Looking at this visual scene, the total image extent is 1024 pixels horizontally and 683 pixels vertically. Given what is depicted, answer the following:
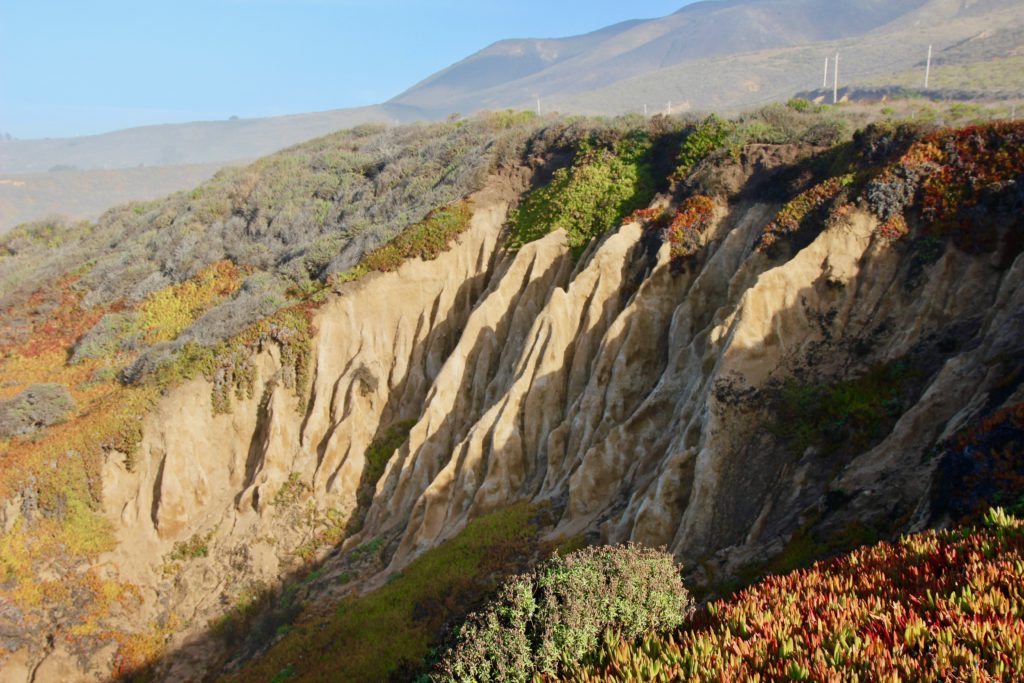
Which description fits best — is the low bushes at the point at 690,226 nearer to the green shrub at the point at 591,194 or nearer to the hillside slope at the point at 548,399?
the hillside slope at the point at 548,399

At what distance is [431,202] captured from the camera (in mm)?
29344

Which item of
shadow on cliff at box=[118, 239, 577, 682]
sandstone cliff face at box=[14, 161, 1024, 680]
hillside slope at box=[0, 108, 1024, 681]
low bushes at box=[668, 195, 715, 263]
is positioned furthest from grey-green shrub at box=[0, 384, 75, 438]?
low bushes at box=[668, 195, 715, 263]

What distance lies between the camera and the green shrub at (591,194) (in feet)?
78.1

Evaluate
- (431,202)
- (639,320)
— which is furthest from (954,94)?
(639,320)

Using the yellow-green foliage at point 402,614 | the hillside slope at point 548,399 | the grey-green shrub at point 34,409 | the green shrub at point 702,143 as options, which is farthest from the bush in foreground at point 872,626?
the grey-green shrub at point 34,409

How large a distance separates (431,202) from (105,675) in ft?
65.7

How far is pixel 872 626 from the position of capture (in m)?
5.91

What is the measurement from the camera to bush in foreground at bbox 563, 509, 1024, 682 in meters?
5.30

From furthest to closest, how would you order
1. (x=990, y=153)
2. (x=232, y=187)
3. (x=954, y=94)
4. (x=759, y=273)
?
(x=954, y=94) → (x=232, y=187) → (x=759, y=273) → (x=990, y=153)

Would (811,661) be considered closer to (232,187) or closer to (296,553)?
(296,553)

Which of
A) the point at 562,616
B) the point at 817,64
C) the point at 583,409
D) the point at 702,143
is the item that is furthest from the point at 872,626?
the point at 817,64

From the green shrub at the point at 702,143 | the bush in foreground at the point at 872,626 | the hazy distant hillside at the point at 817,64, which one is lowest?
the bush in foreground at the point at 872,626

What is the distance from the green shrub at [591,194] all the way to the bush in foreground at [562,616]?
54.2 feet

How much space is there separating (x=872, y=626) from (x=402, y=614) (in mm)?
11383
